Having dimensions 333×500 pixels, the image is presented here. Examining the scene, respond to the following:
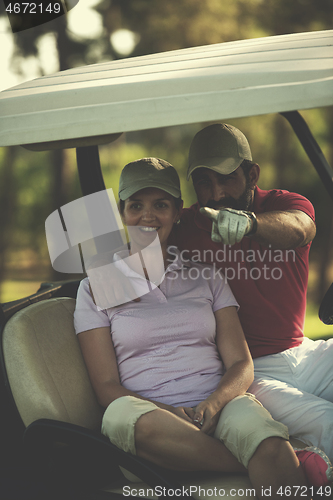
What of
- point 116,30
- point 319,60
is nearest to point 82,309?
point 319,60

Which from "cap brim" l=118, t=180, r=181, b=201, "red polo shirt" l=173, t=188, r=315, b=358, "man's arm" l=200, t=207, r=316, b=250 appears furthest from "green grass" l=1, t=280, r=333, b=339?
"cap brim" l=118, t=180, r=181, b=201

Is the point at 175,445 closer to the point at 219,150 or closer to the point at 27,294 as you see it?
the point at 219,150

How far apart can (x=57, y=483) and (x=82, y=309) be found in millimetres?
608

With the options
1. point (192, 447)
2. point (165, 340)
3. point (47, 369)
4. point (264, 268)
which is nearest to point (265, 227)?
point (264, 268)

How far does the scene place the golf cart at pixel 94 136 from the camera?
1214mm

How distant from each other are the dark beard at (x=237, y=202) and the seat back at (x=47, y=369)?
0.81 metres

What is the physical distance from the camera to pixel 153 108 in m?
1.24

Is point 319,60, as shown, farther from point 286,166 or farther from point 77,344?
point 286,166

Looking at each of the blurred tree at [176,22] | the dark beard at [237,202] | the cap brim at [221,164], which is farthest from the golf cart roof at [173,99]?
the blurred tree at [176,22]

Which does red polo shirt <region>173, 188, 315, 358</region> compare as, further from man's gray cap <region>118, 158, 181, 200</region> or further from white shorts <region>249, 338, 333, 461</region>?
man's gray cap <region>118, 158, 181, 200</region>

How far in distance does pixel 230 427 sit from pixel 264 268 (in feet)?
2.59

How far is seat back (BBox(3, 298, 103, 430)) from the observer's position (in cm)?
163

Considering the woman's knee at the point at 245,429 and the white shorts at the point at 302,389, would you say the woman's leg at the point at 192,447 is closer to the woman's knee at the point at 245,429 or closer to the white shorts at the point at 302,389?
the woman's knee at the point at 245,429

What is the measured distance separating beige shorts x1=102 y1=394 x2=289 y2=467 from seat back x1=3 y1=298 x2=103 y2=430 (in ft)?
0.75
